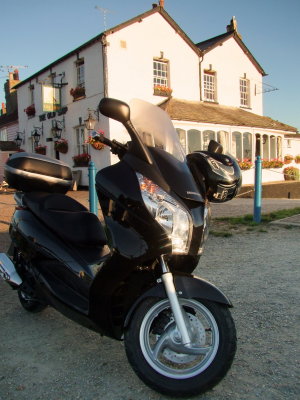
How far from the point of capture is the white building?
610 inches

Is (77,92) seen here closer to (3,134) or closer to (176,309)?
(3,134)

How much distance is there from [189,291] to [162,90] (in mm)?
15957

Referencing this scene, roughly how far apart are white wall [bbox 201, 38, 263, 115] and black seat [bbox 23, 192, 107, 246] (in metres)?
17.3

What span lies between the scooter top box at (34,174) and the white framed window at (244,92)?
19.5 metres

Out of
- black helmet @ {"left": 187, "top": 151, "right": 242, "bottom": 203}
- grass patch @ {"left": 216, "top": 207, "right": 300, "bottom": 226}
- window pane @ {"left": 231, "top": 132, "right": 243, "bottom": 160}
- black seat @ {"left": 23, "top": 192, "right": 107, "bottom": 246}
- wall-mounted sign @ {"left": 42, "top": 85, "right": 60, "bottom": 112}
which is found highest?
wall-mounted sign @ {"left": 42, "top": 85, "right": 60, "bottom": 112}

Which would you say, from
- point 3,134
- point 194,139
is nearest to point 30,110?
point 3,134

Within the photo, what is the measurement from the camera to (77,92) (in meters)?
16.7

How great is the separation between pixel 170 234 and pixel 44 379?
1.12 meters

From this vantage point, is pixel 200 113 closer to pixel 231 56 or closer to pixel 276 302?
pixel 231 56

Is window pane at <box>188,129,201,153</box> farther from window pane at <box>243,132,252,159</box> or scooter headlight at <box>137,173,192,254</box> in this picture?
scooter headlight at <box>137,173,192,254</box>

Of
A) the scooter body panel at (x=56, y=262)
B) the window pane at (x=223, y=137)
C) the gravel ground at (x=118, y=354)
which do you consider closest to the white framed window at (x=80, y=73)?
the window pane at (x=223, y=137)

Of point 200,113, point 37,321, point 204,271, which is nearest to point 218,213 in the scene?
point 204,271

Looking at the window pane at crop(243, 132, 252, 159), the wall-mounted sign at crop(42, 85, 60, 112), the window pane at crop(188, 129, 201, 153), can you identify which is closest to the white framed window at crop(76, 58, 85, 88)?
the wall-mounted sign at crop(42, 85, 60, 112)

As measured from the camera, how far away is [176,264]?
197cm
